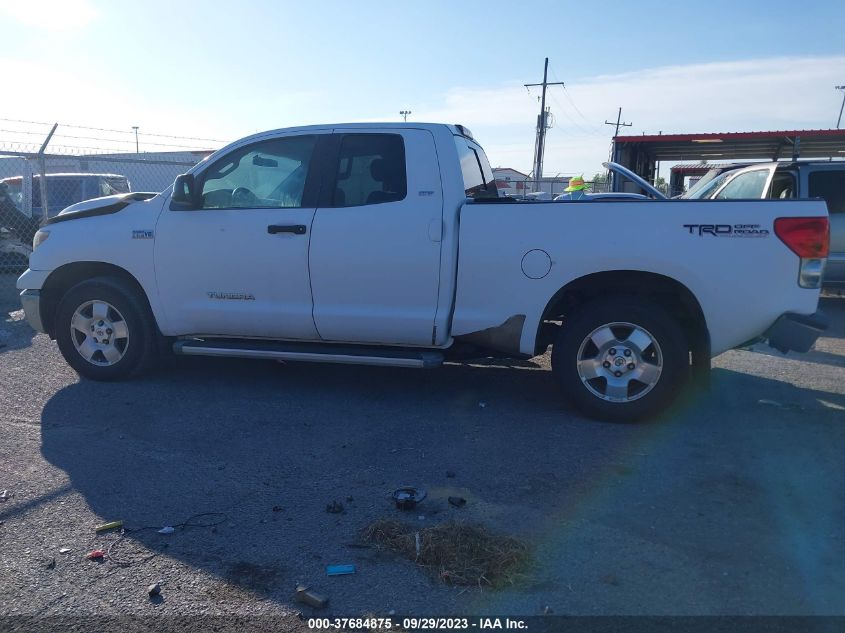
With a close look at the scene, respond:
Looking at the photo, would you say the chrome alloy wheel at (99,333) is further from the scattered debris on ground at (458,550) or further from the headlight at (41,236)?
the scattered debris on ground at (458,550)

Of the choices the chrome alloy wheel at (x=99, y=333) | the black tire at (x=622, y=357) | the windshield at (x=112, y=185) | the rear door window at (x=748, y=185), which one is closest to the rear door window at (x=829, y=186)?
the rear door window at (x=748, y=185)

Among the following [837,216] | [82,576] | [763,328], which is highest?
[837,216]

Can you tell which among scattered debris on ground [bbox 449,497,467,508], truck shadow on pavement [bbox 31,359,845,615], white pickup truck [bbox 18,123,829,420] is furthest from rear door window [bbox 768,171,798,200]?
scattered debris on ground [bbox 449,497,467,508]

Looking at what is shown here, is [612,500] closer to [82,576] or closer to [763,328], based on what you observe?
[763,328]

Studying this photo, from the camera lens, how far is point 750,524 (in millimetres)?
3965

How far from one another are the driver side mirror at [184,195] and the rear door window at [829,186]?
7.81m

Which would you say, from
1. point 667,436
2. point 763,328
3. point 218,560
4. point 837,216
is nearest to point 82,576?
point 218,560

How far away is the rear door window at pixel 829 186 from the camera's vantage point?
9992 millimetres

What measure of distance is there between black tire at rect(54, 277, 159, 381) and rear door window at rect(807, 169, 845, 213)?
827cm

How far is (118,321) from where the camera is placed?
21.0 ft

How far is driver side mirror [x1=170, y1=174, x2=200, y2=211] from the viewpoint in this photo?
6.02 meters

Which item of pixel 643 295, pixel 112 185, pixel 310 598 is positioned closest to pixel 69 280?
pixel 310 598

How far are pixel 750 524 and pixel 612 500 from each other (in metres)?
0.70

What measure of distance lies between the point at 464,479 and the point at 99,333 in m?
3.60
